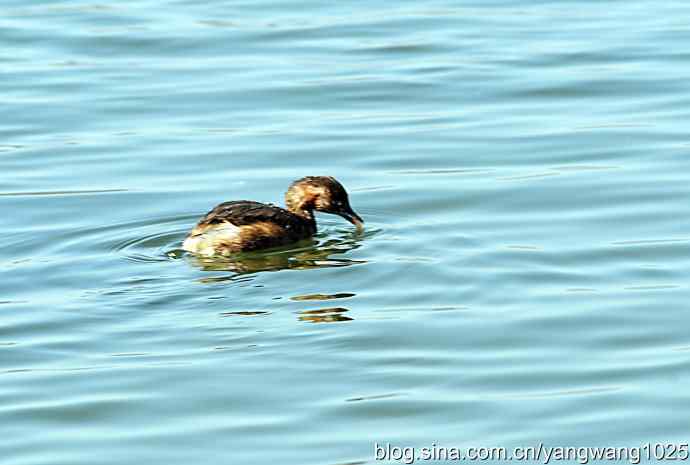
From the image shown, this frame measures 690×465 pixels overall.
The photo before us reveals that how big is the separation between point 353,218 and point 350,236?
124 millimetres

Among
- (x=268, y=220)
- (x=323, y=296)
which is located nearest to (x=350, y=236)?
(x=268, y=220)

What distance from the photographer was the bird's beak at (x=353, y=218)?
1138 cm

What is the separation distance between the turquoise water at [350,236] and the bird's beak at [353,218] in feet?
0.48

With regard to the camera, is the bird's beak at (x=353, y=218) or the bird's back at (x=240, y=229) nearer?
the bird's back at (x=240, y=229)

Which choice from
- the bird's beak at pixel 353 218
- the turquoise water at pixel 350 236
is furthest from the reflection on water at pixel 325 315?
the bird's beak at pixel 353 218

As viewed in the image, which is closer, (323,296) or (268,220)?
(323,296)

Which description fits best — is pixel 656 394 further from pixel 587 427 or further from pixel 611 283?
pixel 611 283

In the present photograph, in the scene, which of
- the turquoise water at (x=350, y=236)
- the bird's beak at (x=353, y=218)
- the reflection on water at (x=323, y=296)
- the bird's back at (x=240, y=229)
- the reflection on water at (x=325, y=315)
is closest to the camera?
the turquoise water at (x=350, y=236)

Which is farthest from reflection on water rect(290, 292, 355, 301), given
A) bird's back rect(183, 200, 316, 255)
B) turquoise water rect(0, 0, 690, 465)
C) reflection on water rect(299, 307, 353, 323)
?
bird's back rect(183, 200, 316, 255)

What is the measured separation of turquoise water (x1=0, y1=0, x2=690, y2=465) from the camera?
7.64 meters

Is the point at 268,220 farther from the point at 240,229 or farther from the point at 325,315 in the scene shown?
the point at 325,315

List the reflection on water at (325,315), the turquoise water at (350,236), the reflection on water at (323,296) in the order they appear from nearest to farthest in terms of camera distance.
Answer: the turquoise water at (350,236)
the reflection on water at (325,315)
the reflection on water at (323,296)

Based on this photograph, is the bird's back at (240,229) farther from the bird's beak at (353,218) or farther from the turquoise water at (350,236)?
the bird's beak at (353,218)

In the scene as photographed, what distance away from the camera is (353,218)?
37.4 feet
